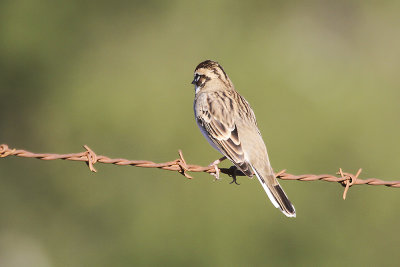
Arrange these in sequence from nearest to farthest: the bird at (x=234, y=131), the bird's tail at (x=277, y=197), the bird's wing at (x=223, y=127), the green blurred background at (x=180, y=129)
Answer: the bird's tail at (x=277, y=197), the bird at (x=234, y=131), the bird's wing at (x=223, y=127), the green blurred background at (x=180, y=129)

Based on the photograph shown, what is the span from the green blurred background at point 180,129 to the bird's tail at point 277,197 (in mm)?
7403

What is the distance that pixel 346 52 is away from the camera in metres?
27.5

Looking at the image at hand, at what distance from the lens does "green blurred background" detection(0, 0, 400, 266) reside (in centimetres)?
1708

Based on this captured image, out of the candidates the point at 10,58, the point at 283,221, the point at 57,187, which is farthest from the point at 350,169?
the point at 10,58

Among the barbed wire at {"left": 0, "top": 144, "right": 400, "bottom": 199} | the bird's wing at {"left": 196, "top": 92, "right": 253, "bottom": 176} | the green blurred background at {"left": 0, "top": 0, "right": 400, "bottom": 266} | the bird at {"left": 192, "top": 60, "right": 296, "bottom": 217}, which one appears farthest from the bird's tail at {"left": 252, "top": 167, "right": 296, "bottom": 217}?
the green blurred background at {"left": 0, "top": 0, "right": 400, "bottom": 266}

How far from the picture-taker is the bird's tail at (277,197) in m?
8.61

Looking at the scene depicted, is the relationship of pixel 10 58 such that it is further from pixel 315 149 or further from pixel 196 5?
pixel 315 149

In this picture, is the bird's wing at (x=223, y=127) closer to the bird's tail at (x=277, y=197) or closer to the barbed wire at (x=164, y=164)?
the bird's tail at (x=277, y=197)

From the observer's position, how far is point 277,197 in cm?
873

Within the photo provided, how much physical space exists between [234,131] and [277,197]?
1.01 metres

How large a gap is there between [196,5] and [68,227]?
964 centimetres

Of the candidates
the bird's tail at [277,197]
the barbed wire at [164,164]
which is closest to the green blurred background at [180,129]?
the bird's tail at [277,197]

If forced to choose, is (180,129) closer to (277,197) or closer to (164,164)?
(277,197)

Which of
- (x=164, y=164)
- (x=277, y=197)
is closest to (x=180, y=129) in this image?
(x=277, y=197)
